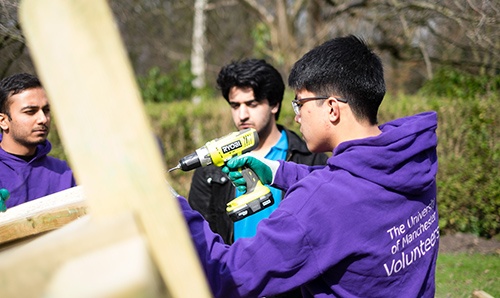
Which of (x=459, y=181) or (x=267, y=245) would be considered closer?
(x=267, y=245)

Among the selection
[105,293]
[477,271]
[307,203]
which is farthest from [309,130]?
[477,271]

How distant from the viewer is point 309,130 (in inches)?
83.9

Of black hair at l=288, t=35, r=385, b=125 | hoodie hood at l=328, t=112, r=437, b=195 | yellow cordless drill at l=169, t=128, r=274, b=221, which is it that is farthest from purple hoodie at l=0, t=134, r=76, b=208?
hoodie hood at l=328, t=112, r=437, b=195

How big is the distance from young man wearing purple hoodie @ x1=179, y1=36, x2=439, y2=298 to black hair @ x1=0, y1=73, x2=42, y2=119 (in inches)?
82.0

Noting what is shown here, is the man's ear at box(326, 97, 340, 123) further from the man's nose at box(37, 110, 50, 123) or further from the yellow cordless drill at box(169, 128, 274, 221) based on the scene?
the man's nose at box(37, 110, 50, 123)

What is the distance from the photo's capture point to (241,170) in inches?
114

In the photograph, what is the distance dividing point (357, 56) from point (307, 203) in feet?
3.00

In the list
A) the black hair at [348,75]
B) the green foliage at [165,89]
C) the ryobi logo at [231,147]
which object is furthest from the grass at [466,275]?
the green foliage at [165,89]

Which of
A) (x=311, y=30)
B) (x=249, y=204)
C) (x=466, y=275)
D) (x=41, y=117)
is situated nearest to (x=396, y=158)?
(x=249, y=204)

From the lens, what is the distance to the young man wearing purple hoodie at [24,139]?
2869mm

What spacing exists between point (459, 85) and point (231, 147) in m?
7.67

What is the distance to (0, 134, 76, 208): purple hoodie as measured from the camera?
283 cm

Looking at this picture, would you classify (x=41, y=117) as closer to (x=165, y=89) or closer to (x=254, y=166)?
(x=254, y=166)

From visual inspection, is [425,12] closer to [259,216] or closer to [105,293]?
[259,216]
